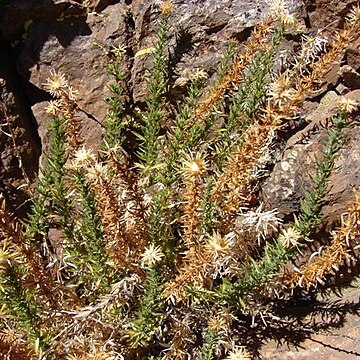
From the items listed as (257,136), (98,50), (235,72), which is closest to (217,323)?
(257,136)

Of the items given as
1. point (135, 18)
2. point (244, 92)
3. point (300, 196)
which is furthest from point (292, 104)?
point (135, 18)

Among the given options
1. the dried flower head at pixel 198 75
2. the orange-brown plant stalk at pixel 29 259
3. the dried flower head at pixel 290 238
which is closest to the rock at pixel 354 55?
the dried flower head at pixel 198 75

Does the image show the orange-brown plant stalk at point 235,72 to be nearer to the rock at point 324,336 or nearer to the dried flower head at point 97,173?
the dried flower head at point 97,173

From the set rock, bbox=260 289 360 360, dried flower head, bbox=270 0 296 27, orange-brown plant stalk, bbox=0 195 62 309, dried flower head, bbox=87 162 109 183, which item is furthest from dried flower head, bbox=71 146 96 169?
rock, bbox=260 289 360 360

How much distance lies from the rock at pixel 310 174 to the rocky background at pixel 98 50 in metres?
0.07

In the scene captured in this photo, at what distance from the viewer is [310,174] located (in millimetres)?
2436

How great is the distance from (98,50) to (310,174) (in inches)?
46.7

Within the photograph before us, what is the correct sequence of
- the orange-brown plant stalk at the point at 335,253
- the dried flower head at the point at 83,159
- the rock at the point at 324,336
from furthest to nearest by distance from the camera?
the rock at the point at 324,336 < the orange-brown plant stalk at the point at 335,253 < the dried flower head at the point at 83,159

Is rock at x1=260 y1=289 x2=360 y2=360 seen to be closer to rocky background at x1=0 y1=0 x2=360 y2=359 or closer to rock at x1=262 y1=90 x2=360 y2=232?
rock at x1=262 y1=90 x2=360 y2=232

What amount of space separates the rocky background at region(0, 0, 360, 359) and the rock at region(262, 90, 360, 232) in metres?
0.07

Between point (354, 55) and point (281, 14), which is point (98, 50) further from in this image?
point (354, 55)

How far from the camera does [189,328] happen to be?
2225 mm

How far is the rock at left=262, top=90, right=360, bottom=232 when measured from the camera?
239 centimetres

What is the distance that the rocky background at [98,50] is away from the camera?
267 centimetres
